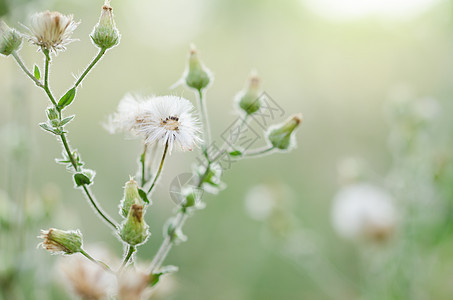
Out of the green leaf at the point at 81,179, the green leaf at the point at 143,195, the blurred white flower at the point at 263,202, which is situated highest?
the blurred white flower at the point at 263,202

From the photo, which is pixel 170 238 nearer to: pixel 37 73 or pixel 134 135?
pixel 134 135

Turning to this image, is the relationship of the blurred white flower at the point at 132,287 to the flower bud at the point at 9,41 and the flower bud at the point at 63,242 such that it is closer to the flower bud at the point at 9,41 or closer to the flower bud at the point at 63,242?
the flower bud at the point at 63,242

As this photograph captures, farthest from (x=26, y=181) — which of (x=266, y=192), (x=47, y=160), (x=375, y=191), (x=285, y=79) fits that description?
(x=285, y=79)

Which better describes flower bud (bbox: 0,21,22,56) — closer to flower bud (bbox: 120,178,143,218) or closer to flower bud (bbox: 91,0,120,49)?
flower bud (bbox: 91,0,120,49)

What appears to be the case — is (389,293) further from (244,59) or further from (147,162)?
(244,59)

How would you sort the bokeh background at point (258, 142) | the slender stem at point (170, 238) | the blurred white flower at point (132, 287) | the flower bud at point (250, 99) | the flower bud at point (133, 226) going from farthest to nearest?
the bokeh background at point (258, 142) → the flower bud at point (250, 99) → the slender stem at point (170, 238) → the flower bud at point (133, 226) → the blurred white flower at point (132, 287)

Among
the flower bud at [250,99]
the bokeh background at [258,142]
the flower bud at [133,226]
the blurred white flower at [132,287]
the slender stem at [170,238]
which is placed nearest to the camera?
the blurred white flower at [132,287]

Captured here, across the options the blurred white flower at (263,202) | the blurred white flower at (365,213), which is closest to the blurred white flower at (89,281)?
the blurred white flower at (263,202)
